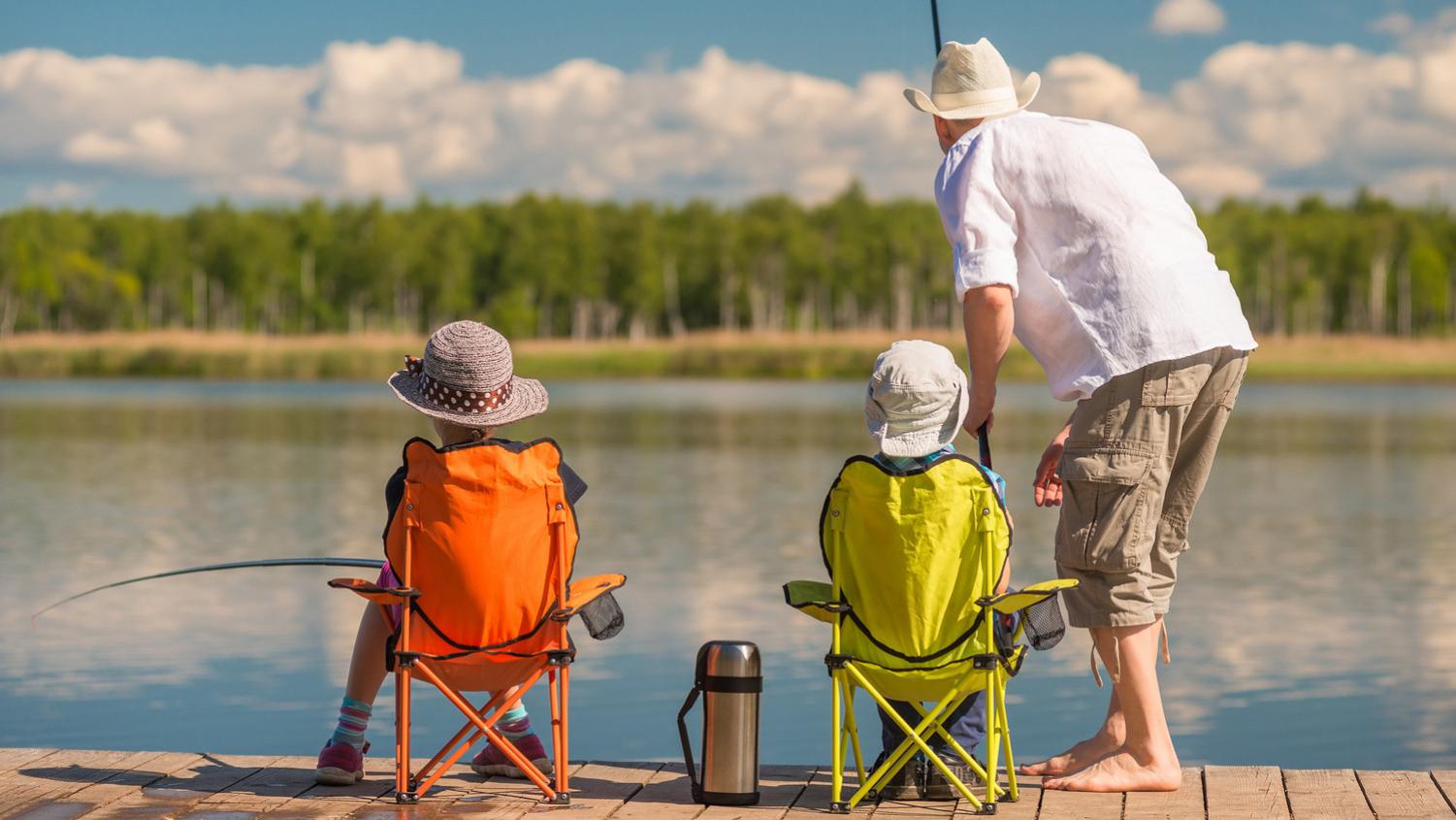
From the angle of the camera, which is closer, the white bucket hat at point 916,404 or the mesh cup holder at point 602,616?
the white bucket hat at point 916,404

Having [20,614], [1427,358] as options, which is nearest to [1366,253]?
Answer: [1427,358]

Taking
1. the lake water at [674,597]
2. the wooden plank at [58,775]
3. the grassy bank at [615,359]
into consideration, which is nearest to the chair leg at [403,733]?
the wooden plank at [58,775]

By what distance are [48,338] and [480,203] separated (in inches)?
1778

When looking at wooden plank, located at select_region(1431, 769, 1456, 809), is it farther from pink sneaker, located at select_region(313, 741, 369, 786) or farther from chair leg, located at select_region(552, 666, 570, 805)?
pink sneaker, located at select_region(313, 741, 369, 786)

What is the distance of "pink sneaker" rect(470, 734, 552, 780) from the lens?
4.04 metres

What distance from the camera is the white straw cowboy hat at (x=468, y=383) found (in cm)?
380

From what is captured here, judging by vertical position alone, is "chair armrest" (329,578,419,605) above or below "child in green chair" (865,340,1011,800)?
below

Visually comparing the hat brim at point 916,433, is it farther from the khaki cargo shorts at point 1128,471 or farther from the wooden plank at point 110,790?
A: the wooden plank at point 110,790

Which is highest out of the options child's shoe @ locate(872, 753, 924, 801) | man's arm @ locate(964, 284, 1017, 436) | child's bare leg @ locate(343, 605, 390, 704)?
man's arm @ locate(964, 284, 1017, 436)

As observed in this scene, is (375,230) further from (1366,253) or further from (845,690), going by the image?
(845,690)

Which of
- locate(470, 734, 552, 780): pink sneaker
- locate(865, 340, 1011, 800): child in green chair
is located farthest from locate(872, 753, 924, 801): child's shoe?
locate(470, 734, 552, 780): pink sneaker

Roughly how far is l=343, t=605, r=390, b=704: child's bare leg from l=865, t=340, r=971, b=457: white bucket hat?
1.21 meters

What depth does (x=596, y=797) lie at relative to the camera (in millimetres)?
3826

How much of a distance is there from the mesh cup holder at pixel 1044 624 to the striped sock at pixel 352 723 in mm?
1452
